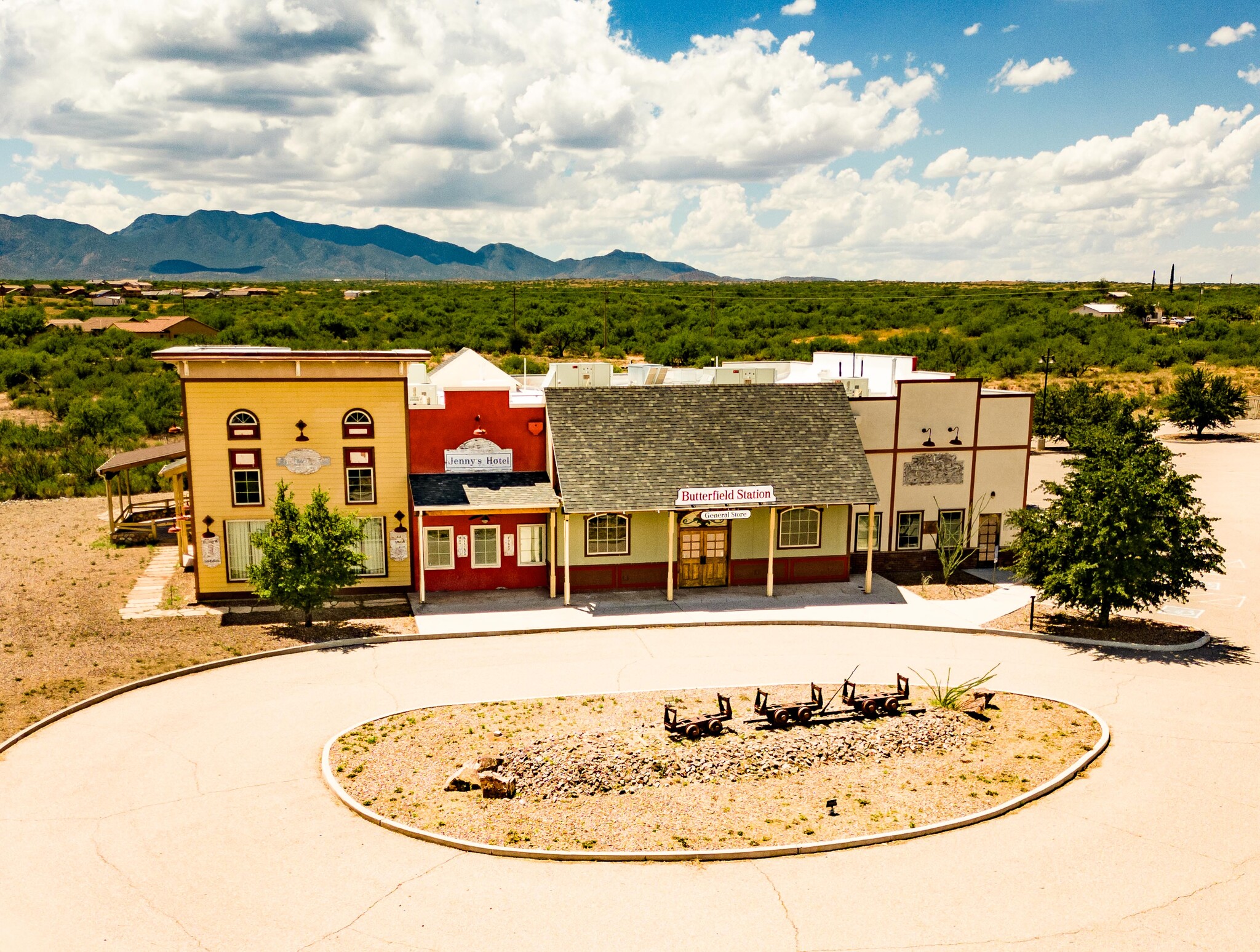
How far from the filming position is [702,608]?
2444 centimetres

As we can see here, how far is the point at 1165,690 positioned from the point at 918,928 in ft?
36.2

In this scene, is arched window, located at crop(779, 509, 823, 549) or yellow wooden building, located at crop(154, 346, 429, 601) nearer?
yellow wooden building, located at crop(154, 346, 429, 601)

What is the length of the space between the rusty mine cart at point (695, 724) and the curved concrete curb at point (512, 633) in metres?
6.16

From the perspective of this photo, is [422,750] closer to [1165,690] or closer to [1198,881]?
[1198,881]

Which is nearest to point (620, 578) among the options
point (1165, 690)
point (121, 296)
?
point (1165, 690)

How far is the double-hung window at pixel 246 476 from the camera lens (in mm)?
24047

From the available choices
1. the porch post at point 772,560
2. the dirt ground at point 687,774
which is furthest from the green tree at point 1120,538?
the porch post at point 772,560

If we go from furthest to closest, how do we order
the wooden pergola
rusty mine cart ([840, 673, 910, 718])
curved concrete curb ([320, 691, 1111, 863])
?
the wooden pergola < rusty mine cart ([840, 673, 910, 718]) < curved concrete curb ([320, 691, 1111, 863])

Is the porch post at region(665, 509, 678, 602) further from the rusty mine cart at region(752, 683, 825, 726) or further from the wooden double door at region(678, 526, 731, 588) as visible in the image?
the rusty mine cart at region(752, 683, 825, 726)

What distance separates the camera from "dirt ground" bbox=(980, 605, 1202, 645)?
22406 millimetres

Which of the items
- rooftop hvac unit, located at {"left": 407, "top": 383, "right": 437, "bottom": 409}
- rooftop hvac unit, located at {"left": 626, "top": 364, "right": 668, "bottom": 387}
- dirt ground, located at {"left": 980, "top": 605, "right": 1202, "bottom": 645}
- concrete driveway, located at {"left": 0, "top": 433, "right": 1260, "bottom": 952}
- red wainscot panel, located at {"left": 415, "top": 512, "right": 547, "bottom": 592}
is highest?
rooftop hvac unit, located at {"left": 626, "top": 364, "right": 668, "bottom": 387}

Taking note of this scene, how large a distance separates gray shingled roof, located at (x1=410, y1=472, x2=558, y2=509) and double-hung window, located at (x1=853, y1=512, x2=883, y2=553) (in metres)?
9.42

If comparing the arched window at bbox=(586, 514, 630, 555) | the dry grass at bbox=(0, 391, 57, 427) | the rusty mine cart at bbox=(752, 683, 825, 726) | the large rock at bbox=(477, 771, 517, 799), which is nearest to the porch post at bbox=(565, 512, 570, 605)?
the arched window at bbox=(586, 514, 630, 555)

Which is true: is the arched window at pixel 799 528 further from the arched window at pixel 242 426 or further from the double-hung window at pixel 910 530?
the arched window at pixel 242 426
